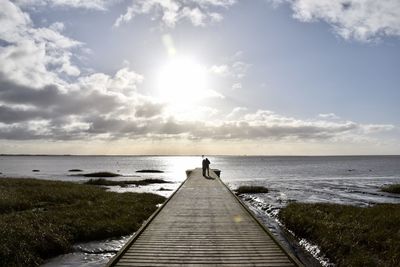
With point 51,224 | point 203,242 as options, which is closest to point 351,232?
point 203,242

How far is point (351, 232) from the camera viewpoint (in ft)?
53.1

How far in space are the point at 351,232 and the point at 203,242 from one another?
8049mm

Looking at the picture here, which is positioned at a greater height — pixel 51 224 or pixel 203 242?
pixel 203 242

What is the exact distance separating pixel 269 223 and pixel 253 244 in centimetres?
1147

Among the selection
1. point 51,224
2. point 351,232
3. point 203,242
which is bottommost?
point 351,232

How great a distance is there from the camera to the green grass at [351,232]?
13242 mm

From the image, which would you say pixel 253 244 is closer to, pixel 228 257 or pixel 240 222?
pixel 228 257

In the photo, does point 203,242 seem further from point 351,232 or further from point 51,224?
point 51,224

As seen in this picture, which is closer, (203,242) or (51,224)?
(203,242)

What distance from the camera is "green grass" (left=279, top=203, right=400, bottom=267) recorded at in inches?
521

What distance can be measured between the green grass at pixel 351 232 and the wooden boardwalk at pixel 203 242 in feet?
10.9

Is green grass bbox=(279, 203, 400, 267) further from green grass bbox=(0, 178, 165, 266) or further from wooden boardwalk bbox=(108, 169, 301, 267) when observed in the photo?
green grass bbox=(0, 178, 165, 266)

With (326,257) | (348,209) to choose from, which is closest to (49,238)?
(326,257)

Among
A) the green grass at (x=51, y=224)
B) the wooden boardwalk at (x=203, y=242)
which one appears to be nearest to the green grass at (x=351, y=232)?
the wooden boardwalk at (x=203, y=242)
